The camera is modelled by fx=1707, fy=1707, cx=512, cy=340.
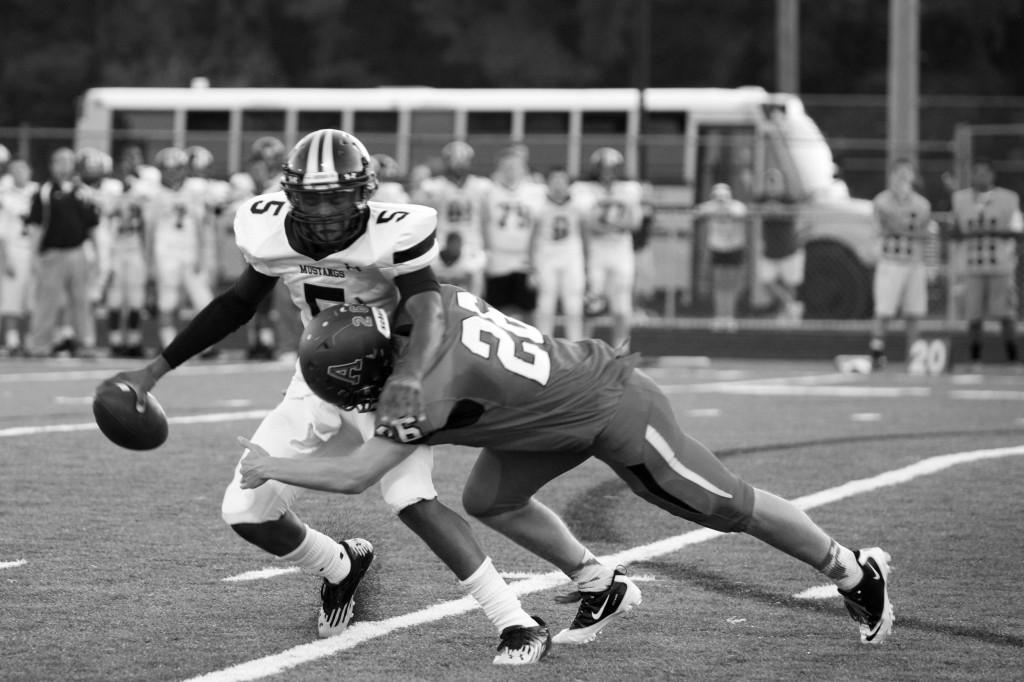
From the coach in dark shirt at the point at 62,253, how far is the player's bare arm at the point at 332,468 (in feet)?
37.5

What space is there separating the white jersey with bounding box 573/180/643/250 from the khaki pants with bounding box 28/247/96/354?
15.0ft

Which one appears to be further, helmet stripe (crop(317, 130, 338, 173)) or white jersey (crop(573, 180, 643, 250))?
white jersey (crop(573, 180, 643, 250))

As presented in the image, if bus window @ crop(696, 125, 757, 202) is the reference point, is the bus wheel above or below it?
below

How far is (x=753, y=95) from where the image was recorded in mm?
20703

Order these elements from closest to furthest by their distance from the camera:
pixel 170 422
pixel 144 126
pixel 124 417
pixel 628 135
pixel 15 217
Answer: pixel 124 417
pixel 170 422
pixel 15 217
pixel 628 135
pixel 144 126

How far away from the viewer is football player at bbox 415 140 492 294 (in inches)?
595

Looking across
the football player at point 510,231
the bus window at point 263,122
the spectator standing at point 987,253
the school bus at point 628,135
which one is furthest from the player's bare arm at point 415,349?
the bus window at point 263,122

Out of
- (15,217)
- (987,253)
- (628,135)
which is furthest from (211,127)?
(987,253)

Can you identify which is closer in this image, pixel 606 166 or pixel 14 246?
pixel 606 166

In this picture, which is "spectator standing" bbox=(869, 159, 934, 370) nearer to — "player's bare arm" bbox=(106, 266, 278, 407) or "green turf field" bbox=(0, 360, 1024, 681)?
"green turf field" bbox=(0, 360, 1024, 681)

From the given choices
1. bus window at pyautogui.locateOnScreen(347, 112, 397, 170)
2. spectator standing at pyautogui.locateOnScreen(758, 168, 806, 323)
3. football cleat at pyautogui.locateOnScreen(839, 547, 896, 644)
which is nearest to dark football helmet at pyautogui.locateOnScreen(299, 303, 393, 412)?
football cleat at pyautogui.locateOnScreen(839, 547, 896, 644)

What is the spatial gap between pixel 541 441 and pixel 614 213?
1060 centimetres

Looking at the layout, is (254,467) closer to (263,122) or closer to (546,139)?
(546,139)

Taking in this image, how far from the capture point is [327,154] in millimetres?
4574
